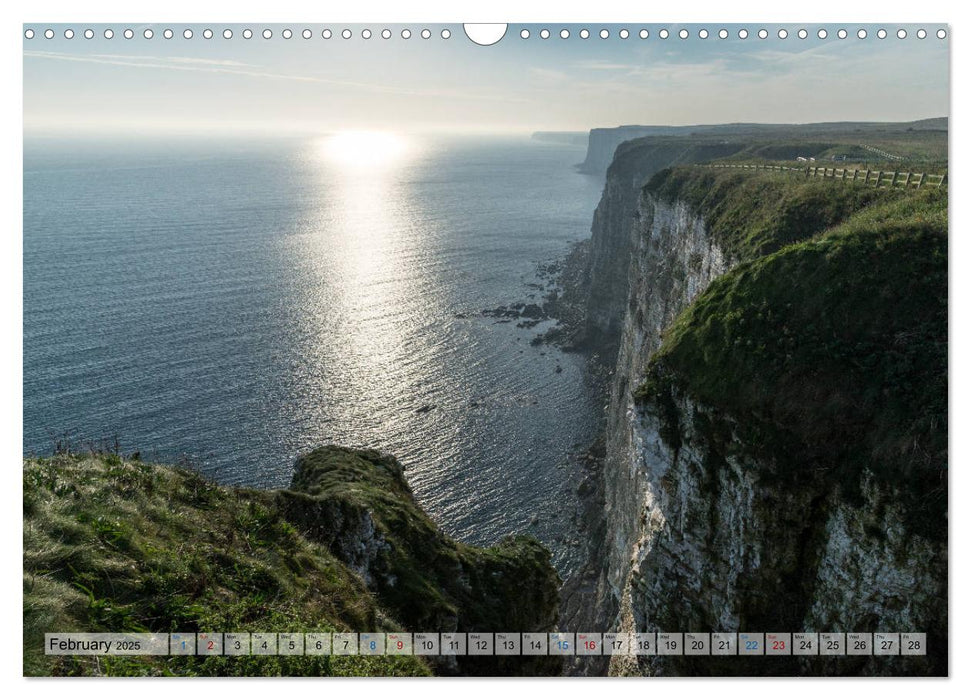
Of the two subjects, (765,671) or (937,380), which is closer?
(765,671)

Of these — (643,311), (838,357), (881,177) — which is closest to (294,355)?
(643,311)

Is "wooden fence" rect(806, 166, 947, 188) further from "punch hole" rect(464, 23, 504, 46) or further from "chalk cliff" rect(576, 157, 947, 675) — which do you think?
"punch hole" rect(464, 23, 504, 46)

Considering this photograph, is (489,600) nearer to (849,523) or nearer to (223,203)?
(849,523)

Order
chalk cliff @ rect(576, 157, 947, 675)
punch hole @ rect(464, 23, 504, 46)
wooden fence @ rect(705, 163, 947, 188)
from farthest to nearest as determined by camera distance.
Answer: wooden fence @ rect(705, 163, 947, 188) → chalk cliff @ rect(576, 157, 947, 675) → punch hole @ rect(464, 23, 504, 46)

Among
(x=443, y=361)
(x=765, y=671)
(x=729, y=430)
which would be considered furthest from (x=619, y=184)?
(x=765, y=671)

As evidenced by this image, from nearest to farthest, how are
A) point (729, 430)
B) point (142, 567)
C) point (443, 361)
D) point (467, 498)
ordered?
point (142, 567)
point (729, 430)
point (467, 498)
point (443, 361)

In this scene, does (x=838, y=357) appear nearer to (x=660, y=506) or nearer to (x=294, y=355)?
(x=660, y=506)

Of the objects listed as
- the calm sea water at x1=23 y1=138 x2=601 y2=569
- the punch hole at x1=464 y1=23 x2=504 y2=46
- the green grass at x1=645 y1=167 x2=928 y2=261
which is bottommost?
the calm sea water at x1=23 y1=138 x2=601 y2=569

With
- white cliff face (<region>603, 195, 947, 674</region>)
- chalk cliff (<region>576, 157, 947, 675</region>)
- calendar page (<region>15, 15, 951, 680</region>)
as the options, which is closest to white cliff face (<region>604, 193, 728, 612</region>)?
calendar page (<region>15, 15, 951, 680</region>)
